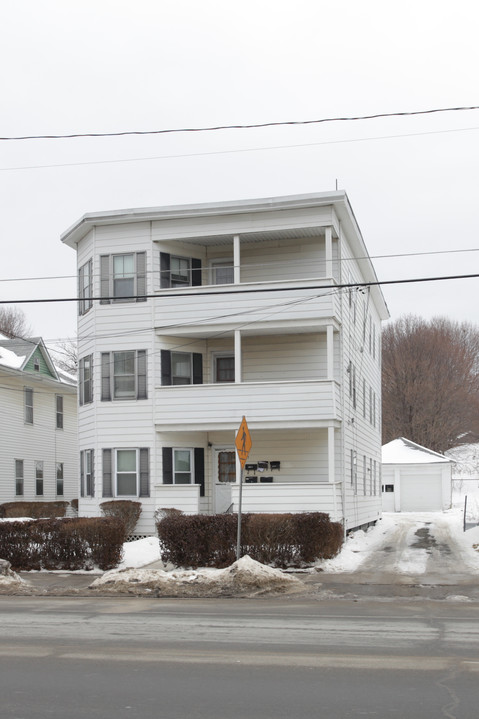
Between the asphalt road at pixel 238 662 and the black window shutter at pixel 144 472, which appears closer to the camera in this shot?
the asphalt road at pixel 238 662

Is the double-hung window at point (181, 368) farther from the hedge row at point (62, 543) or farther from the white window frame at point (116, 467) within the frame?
the hedge row at point (62, 543)

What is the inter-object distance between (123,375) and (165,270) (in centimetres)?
354

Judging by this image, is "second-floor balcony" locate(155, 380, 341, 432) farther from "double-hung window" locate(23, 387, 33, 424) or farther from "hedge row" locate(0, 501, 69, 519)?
"double-hung window" locate(23, 387, 33, 424)

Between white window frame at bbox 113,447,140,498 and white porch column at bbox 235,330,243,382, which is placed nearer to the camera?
white porch column at bbox 235,330,243,382

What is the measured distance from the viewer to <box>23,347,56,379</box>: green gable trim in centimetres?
3862

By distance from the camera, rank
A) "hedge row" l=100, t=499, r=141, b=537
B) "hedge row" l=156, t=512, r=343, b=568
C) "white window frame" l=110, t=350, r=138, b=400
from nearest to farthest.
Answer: "hedge row" l=156, t=512, r=343, b=568, "hedge row" l=100, t=499, r=141, b=537, "white window frame" l=110, t=350, r=138, b=400

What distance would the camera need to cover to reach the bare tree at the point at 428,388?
229 ft

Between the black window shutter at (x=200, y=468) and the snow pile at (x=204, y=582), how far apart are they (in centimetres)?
1088

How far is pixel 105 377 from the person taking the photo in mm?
26453

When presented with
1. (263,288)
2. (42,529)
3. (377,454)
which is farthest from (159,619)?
(377,454)

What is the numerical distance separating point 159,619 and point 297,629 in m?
2.08

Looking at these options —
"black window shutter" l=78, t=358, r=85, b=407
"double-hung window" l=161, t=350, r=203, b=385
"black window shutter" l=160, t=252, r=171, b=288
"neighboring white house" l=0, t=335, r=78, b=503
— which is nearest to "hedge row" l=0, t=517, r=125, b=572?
"double-hung window" l=161, t=350, r=203, b=385

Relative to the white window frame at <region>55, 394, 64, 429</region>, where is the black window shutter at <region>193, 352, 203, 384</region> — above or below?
above

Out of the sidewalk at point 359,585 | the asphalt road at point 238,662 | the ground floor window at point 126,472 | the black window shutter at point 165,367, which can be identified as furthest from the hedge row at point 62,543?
the black window shutter at point 165,367
